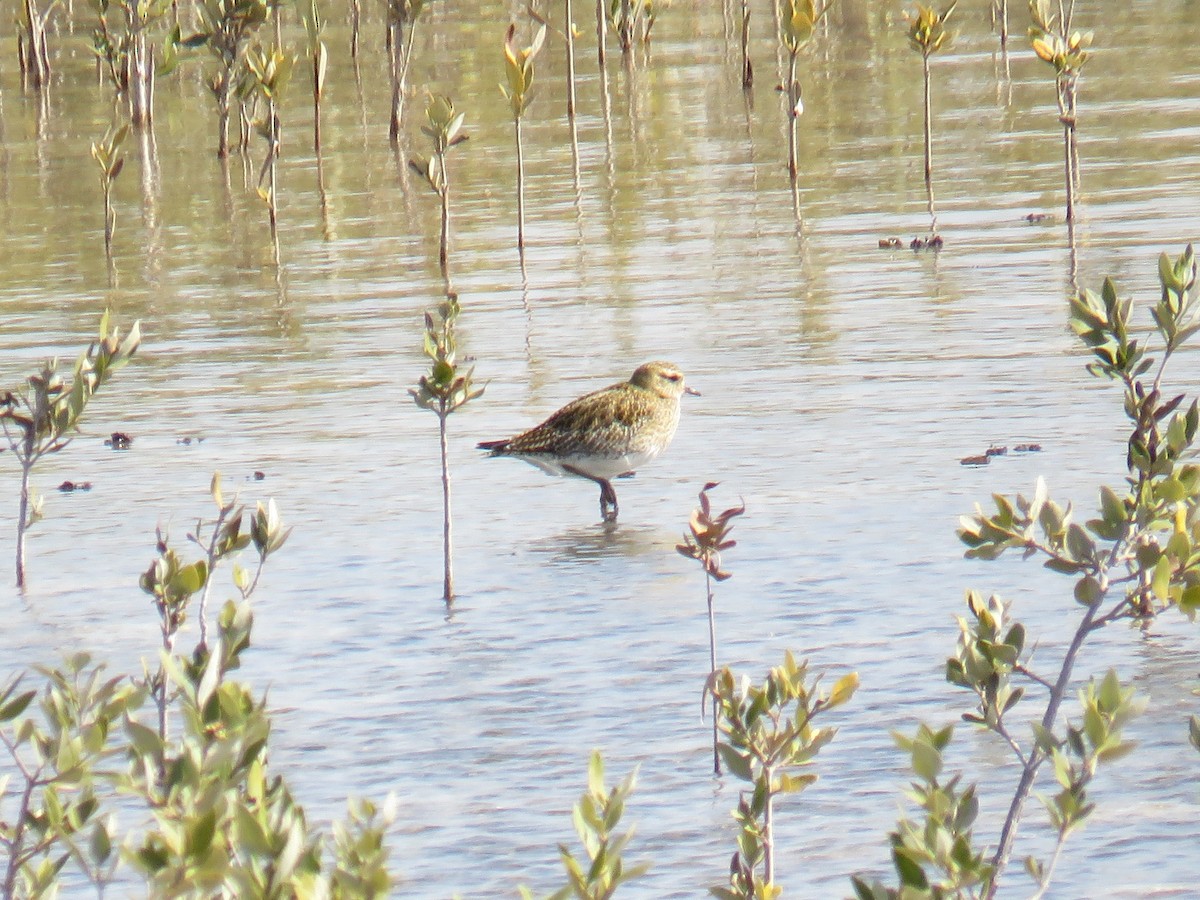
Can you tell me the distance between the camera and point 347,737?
6.76 m

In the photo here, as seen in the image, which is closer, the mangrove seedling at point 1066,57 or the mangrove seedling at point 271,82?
the mangrove seedling at point 1066,57

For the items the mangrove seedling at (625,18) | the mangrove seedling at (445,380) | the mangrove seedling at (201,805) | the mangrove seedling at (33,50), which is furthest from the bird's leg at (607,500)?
the mangrove seedling at (33,50)

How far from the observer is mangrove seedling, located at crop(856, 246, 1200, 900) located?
3396mm

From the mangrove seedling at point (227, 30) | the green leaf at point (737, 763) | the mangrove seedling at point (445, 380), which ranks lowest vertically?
the green leaf at point (737, 763)

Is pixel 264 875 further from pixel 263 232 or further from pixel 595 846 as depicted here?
pixel 263 232

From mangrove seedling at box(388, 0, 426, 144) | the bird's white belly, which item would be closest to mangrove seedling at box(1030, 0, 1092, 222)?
the bird's white belly

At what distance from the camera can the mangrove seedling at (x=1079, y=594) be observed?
3.40m

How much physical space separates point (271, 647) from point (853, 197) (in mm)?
12215

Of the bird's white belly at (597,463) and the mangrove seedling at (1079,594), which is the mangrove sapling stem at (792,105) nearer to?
the bird's white belly at (597,463)

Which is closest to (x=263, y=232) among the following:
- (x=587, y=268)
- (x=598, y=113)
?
(x=587, y=268)

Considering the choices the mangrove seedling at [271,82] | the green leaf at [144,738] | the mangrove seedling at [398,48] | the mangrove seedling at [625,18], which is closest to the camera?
the green leaf at [144,738]

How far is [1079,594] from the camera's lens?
179 inches

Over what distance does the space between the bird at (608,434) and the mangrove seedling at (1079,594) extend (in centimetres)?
392

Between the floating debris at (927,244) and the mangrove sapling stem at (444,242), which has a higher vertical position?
the mangrove sapling stem at (444,242)
